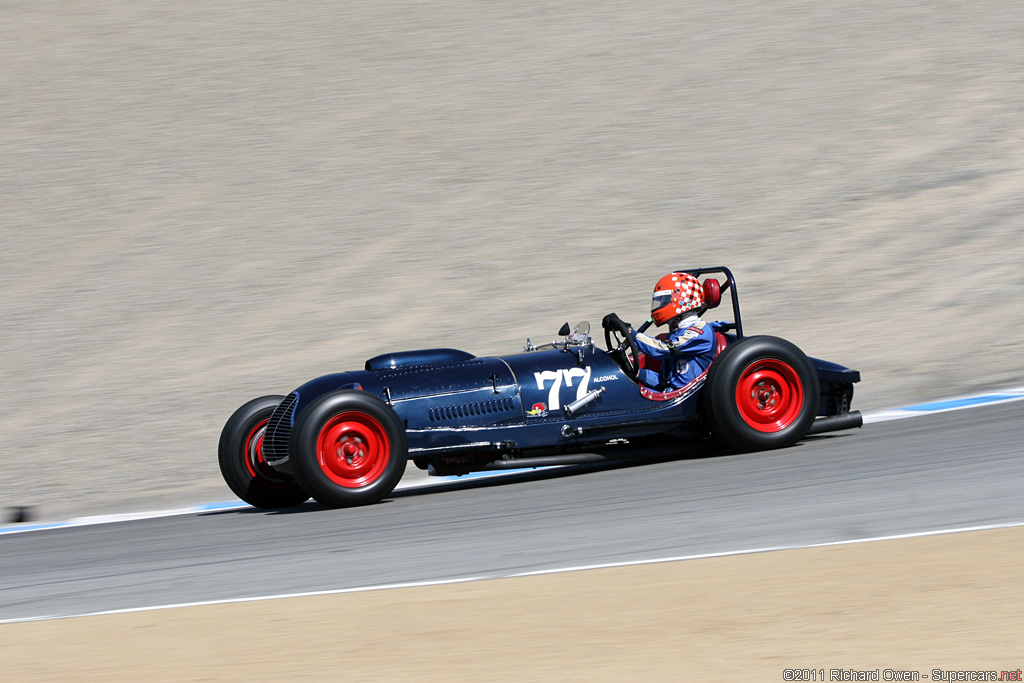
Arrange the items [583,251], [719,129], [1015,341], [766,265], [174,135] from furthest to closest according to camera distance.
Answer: [174,135] → [719,129] → [583,251] → [766,265] → [1015,341]

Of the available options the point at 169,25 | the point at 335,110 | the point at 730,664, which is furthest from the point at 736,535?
the point at 169,25

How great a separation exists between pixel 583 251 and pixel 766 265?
2.29 m

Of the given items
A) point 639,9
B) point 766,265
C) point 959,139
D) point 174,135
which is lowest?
point 766,265

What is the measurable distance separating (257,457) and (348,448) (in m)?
0.95

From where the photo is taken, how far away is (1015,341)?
1091 cm

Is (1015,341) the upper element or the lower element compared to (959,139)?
lower

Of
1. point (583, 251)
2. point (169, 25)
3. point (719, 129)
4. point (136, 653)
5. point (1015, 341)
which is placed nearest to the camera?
point (136, 653)

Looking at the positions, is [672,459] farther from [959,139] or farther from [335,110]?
[335,110]

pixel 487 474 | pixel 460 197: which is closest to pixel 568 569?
pixel 487 474

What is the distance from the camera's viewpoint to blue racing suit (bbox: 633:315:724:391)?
25.8 feet

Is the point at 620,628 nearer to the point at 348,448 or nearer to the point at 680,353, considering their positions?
the point at 348,448

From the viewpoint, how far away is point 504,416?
7.52m

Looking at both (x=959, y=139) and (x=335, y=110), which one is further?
(x=335, y=110)

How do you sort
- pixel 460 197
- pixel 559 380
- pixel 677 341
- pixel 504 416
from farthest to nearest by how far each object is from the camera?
pixel 460 197, pixel 677 341, pixel 559 380, pixel 504 416
